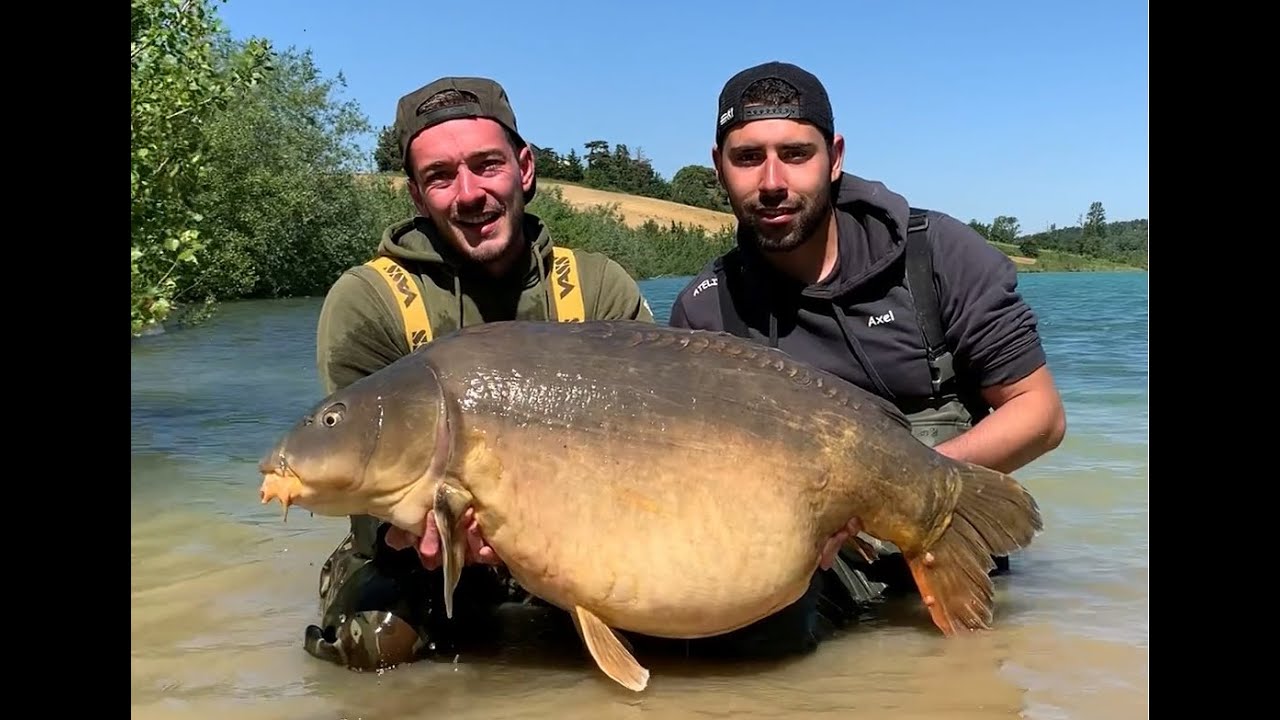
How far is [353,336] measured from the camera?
12.5 feet

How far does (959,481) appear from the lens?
3395mm

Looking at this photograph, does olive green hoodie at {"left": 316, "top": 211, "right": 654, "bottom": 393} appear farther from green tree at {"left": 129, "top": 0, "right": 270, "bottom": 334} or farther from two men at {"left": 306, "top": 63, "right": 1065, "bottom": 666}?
green tree at {"left": 129, "top": 0, "right": 270, "bottom": 334}

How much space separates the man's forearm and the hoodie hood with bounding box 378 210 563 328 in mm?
1588

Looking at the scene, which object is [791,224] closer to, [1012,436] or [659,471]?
[1012,436]

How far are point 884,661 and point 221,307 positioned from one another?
29019mm

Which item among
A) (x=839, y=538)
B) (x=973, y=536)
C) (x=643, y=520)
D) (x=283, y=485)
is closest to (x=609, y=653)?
(x=643, y=520)

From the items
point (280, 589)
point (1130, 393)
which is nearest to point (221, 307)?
point (1130, 393)

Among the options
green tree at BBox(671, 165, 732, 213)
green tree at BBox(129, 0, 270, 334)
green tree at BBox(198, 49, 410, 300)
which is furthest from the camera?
green tree at BBox(671, 165, 732, 213)

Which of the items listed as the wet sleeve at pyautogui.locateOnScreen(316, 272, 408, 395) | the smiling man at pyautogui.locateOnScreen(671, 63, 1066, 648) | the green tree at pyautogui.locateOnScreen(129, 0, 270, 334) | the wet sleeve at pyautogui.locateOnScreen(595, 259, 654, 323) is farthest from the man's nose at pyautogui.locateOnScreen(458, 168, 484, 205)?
the green tree at pyautogui.locateOnScreen(129, 0, 270, 334)

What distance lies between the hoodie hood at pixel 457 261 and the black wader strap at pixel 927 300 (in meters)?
1.38

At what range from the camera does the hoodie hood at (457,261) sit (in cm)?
402

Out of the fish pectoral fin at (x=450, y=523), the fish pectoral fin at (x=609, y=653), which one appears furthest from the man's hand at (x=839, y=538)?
the fish pectoral fin at (x=450, y=523)

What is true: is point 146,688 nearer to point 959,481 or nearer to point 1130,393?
point 959,481

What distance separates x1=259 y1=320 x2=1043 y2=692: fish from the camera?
3055mm
